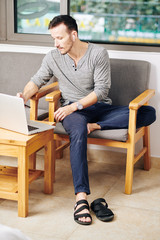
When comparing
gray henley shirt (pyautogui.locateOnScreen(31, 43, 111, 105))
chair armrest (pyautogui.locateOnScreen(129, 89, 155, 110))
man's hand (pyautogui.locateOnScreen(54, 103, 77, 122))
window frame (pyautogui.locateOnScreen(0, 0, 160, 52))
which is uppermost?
window frame (pyautogui.locateOnScreen(0, 0, 160, 52))

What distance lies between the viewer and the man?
8.00 ft

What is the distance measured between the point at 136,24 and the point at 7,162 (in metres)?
1.44

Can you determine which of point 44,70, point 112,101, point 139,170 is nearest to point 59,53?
point 44,70

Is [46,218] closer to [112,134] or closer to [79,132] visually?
[79,132]

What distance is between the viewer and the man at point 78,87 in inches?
96.0

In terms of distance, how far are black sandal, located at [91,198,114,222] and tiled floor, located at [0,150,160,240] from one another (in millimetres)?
27

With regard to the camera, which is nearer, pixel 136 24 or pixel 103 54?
pixel 103 54

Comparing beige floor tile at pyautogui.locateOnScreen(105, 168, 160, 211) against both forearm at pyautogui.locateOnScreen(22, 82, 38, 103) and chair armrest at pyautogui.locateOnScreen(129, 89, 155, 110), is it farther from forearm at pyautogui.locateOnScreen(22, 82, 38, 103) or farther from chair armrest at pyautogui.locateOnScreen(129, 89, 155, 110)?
forearm at pyautogui.locateOnScreen(22, 82, 38, 103)

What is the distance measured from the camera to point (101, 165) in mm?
3189

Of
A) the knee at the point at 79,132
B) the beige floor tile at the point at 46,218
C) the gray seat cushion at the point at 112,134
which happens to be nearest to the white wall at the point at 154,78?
the gray seat cushion at the point at 112,134

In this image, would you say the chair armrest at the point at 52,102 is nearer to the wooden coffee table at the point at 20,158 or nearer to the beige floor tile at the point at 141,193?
the wooden coffee table at the point at 20,158

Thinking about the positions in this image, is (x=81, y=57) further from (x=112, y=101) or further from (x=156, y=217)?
(x=156, y=217)

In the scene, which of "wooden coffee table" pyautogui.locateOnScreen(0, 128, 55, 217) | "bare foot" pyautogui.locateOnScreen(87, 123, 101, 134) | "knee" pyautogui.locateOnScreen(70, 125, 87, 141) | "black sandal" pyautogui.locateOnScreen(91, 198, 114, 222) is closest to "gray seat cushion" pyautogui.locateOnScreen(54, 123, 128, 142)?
"bare foot" pyautogui.locateOnScreen(87, 123, 101, 134)

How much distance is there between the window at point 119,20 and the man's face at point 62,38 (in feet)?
2.43
